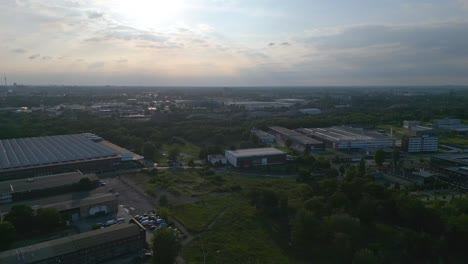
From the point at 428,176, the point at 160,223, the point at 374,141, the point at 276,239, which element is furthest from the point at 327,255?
the point at 374,141

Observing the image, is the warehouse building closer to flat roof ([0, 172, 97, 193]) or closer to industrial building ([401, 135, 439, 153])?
flat roof ([0, 172, 97, 193])

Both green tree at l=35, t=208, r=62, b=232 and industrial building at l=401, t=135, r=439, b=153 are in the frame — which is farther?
industrial building at l=401, t=135, r=439, b=153

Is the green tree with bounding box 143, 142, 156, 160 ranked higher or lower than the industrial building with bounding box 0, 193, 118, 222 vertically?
higher

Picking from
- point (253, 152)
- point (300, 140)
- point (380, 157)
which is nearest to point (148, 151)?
point (253, 152)

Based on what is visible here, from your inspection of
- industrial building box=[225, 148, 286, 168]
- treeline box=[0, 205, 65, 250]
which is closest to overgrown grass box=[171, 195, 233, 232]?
treeline box=[0, 205, 65, 250]

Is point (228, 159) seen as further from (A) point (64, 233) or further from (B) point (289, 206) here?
(A) point (64, 233)

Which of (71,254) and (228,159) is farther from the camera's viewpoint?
(228,159)

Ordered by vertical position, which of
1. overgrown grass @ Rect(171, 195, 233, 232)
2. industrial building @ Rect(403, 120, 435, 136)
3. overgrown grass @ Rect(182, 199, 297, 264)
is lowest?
overgrown grass @ Rect(182, 199, 297, 264)

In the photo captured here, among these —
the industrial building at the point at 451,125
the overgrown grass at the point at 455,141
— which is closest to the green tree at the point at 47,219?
the overgrown grass at the point at 455,141
